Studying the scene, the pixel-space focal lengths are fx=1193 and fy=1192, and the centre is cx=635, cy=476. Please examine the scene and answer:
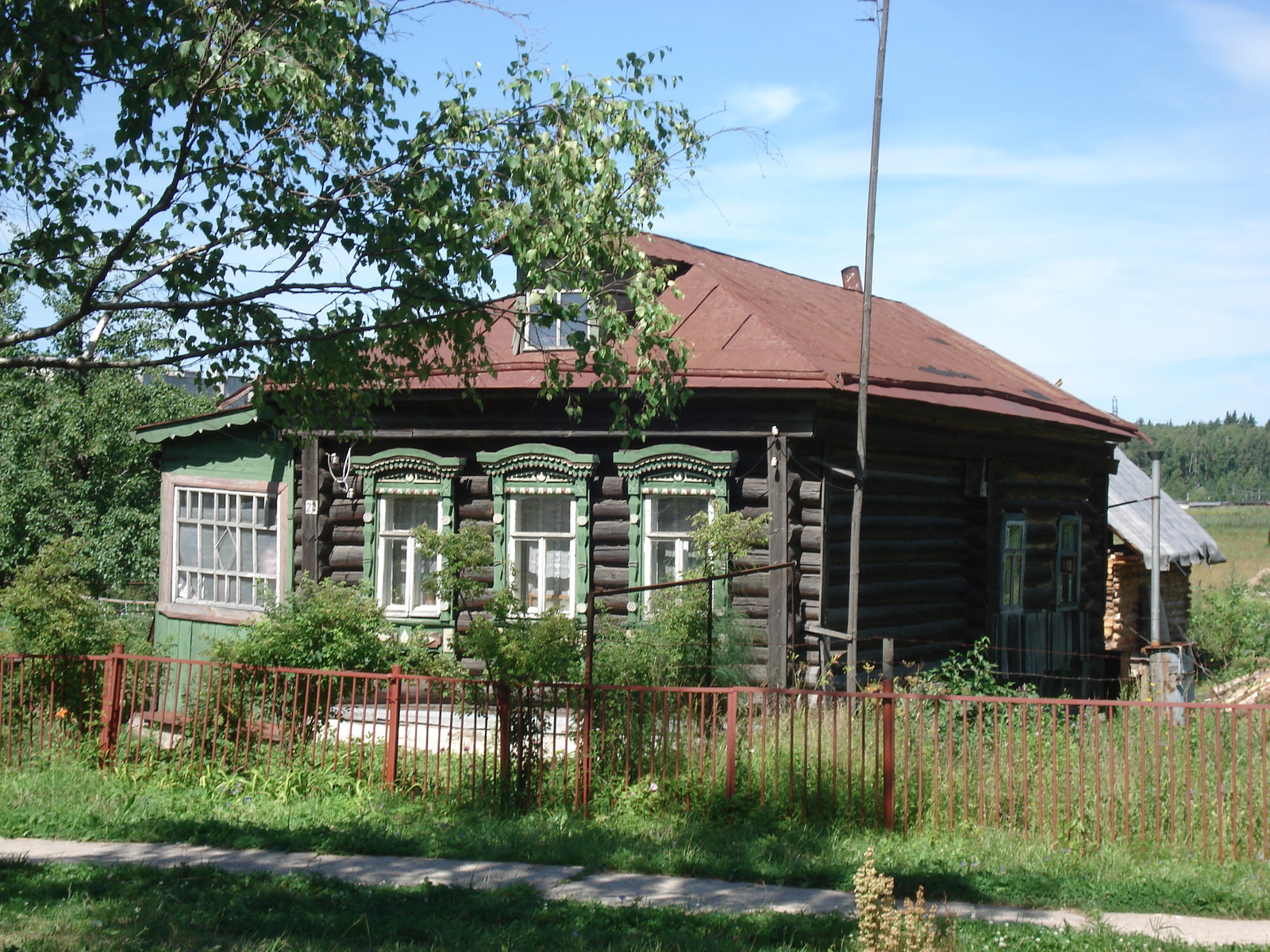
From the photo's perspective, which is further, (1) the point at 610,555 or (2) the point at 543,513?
(2) the point at 543,513

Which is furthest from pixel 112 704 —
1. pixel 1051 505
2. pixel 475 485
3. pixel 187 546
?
pixel 1051 505

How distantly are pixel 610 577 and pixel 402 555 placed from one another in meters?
2.81

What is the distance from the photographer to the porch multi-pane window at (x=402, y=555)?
14.4 meters

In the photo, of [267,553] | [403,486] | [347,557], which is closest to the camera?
[403,486]

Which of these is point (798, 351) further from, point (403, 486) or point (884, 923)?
point (884, 923)

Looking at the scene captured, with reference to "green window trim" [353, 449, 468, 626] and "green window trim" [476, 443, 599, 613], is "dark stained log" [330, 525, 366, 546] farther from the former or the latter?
"green window trim" [476, 443, 599, 613]

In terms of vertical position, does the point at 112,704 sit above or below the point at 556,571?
below

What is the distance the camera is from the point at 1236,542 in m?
64.7

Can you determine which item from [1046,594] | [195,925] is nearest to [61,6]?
[195,925]

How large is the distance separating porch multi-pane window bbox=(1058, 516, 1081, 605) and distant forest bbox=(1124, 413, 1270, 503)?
359 ft

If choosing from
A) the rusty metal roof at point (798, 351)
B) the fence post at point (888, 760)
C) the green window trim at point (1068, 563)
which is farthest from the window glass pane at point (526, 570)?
the green window trim at point (1068, 563)

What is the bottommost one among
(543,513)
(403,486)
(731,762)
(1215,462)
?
(731,762)

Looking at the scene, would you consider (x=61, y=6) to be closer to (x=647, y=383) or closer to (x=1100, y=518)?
(x=647, y=383)

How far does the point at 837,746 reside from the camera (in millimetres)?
8805
